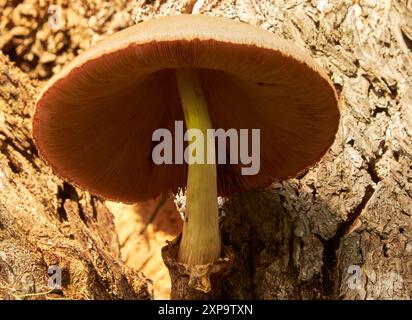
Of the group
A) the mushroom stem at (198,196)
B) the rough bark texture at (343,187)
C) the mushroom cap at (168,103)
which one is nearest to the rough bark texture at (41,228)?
the rough bark texture at (343,187)

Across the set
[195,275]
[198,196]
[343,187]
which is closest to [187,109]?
[198,196]

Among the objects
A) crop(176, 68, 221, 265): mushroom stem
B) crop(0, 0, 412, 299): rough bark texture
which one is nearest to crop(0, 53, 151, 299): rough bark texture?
crop(0, 0, 412, 299): rough bark texture

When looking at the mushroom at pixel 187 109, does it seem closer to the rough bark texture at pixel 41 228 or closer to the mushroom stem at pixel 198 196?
the mushroom stem at pixel 198 196

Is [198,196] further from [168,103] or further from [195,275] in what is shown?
Result: [168,103]

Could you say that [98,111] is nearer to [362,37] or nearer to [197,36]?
[197,36]

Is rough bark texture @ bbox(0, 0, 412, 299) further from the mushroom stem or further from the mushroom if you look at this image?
the mushroom stem
